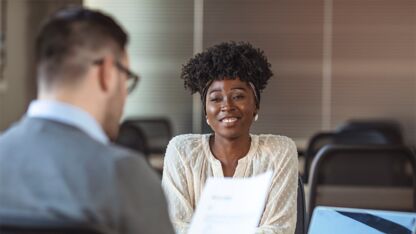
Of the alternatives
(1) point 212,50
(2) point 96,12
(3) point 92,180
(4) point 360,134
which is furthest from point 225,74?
(4) point 360,134

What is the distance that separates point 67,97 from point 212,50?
1.16 m

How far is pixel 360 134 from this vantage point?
5465 mm

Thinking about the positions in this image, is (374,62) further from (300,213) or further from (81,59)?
(81,59)

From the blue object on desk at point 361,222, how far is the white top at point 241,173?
0.90ft

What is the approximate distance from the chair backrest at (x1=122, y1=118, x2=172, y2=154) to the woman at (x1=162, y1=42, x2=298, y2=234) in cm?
348

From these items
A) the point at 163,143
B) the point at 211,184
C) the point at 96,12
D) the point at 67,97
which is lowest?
the point at 163,143

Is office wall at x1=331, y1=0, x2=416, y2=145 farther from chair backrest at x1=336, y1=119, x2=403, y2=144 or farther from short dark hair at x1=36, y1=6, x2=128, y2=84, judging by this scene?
short dark hair at x1=36, y1=6, x2=128, y2=84

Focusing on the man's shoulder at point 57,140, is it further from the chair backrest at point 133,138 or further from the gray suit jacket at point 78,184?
the chair backrest at point 133,138

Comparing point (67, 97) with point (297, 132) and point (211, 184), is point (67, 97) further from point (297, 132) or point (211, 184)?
point (297, 132)

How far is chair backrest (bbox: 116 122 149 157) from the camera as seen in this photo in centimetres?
555

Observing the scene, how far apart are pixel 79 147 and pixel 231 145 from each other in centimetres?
115

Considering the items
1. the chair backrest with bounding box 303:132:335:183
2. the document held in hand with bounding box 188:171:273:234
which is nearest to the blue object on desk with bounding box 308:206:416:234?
the document held in hand with bounding box 188:171:273:234

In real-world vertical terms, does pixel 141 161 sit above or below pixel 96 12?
below

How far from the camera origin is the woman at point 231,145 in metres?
2.22
